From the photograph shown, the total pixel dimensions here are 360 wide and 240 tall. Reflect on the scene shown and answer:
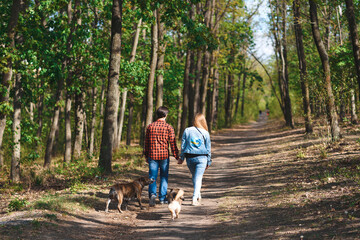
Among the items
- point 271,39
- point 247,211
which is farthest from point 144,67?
point 271,39

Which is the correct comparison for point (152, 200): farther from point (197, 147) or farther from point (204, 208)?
point (197, 147)

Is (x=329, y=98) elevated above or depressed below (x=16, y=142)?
above

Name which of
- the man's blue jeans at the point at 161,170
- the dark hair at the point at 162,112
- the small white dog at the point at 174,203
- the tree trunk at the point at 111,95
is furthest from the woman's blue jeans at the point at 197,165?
the tree trunk at the point at 111,95

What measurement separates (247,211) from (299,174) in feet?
13.2

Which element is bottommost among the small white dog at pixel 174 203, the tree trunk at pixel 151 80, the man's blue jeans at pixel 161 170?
the small white dog at pixel 174 203

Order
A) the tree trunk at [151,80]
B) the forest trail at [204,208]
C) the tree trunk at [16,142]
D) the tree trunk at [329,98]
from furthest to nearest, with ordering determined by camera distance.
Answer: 1. the tree trunk at [151,80]
2. the tree trunk at [16,142]
3. the tree trunk at [329,98]
4. the forest trail at [204,208]

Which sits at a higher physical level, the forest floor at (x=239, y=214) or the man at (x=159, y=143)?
the man at (x=159, y=143)

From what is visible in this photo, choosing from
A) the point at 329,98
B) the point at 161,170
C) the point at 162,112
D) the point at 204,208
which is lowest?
the point at 204,208

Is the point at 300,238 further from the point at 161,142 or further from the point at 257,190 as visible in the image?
the point at 257,190

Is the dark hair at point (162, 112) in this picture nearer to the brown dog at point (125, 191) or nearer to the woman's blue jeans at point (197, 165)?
the woman's blue jeans at point (197, 165)

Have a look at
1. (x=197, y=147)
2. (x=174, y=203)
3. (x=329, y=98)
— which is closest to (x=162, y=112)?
(x=197, y=147)

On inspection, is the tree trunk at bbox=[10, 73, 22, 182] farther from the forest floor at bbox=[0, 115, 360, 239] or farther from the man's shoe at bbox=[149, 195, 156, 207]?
the man's shoe at bbox=[149, 195, 156, 207]

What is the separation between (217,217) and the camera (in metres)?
7.46

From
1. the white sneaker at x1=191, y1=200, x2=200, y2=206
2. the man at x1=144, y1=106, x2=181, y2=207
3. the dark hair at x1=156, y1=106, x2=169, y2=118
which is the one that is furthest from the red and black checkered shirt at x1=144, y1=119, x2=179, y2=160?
the white sneaker at x1=191, y1=200, x2=200, y2=206
